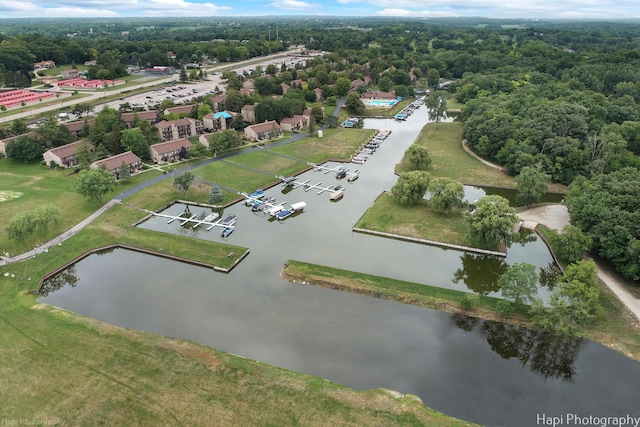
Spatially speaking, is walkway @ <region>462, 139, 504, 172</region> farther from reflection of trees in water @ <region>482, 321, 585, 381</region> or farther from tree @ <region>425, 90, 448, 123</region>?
reflection of trees in water @ <region>482, 321, 585, 381</region>

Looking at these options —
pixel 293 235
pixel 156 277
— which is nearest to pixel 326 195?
pixel 293 235

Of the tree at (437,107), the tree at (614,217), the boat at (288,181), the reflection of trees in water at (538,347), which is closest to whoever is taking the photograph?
the reflection of trees in water at (538,347)

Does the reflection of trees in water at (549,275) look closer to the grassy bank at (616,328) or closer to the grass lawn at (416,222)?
the grassy bank at (616,328)

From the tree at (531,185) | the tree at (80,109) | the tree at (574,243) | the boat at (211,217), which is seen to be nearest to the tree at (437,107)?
the tree at (531,185)

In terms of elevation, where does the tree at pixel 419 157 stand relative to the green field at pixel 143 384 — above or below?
above

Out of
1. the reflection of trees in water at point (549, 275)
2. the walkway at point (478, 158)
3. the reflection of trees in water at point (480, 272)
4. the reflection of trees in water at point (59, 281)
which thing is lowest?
the reflection of trees in water at point (59, 281)

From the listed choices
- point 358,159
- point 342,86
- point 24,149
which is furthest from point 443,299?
point 342,86

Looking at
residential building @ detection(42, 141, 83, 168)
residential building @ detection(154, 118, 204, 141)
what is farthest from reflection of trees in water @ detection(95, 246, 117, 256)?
residential building @ detection(154, 118, 204, 141)
